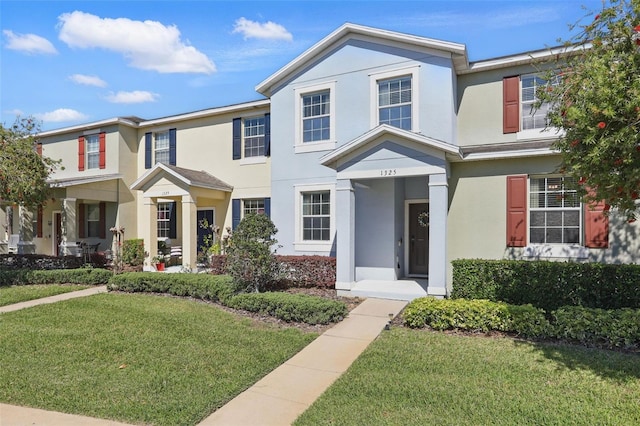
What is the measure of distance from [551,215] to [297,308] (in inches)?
283

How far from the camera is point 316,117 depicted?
1261 centimetres

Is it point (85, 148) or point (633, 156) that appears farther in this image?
point (85, 148)

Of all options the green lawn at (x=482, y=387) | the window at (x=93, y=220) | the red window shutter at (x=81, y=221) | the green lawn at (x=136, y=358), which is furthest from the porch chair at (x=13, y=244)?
the green lawn at (x=482, y=387)

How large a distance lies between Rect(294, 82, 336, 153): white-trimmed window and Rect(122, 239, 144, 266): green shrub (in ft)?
28.6

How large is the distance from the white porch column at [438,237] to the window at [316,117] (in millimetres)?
4357

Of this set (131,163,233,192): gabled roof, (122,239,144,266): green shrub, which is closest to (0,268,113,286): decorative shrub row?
(122,239,144,266): green shrub

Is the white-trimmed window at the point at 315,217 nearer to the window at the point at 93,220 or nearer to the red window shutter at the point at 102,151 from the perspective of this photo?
the red window shutter at the point at 102,151

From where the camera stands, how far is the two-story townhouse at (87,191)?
16016 millimetres

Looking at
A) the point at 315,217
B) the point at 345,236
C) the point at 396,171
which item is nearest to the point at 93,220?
the point at 315,217

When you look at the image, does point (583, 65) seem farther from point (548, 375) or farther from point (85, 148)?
point (85, 148)

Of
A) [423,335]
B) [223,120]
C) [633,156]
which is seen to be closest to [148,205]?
[223,120]

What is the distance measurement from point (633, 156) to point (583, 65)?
1.41m

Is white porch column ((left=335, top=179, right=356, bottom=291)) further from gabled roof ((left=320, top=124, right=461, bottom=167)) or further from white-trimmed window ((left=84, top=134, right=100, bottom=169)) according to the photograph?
white-trimmed window ((left=84, top=134, right=100, bottom=169))

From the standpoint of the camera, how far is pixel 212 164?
52.2 feet
